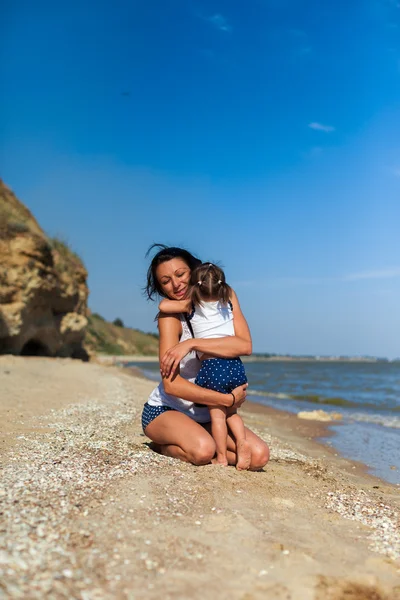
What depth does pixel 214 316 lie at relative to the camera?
14.4ft

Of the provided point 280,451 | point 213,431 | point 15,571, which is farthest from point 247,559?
point 280,451

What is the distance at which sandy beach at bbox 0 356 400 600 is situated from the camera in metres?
2.18

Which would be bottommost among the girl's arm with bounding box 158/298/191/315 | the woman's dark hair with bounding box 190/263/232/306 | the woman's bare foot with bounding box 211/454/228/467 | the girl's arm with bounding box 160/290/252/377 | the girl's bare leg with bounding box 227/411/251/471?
the woman's bare foot with bounding box 211/454/228/467

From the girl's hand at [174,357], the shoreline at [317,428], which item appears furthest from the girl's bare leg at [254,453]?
the shoreline at [317,428]

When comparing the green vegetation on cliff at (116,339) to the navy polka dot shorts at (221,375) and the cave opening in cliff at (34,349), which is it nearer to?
the cave opening in cliff at (34,349)

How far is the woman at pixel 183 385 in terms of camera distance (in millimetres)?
4152

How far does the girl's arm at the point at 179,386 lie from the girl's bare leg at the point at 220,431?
8 cm

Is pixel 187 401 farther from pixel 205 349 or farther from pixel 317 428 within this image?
pixel 317 428

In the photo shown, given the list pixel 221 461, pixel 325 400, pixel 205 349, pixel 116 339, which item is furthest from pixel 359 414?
pixel 116 339

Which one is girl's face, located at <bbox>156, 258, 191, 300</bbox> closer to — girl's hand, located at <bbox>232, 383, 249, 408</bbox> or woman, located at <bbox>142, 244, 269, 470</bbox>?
woman, located at <bbox>142, 244, 269, 470</bbox>

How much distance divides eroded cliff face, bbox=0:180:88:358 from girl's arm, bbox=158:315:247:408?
1196 cm

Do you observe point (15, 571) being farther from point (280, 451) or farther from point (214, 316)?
point (280, 451)

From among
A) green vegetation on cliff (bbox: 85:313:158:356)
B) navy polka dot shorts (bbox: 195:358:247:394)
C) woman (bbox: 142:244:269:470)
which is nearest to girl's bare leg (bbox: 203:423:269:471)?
woman (bbox: 142:244:269:470)

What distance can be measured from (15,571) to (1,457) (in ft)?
6.58
